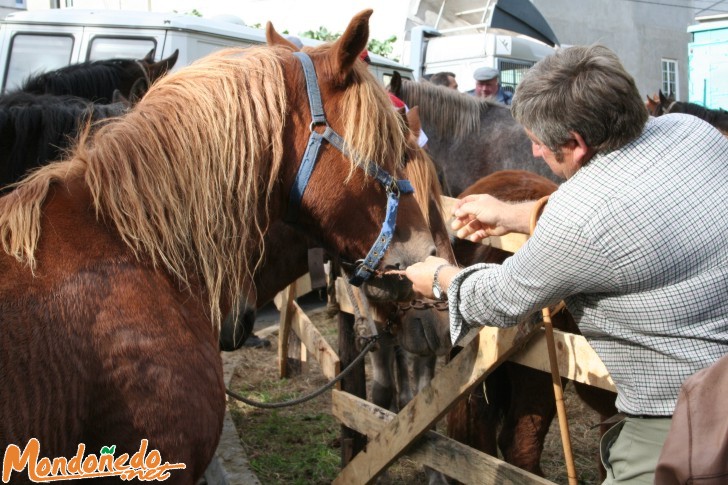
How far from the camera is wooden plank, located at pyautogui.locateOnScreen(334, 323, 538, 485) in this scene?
2.77 meters

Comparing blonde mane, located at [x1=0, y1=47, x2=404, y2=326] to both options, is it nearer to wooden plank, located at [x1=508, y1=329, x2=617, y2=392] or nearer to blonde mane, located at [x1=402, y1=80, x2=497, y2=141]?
wooden plank, located at [x1=508, y1=329, x2=617, y2=392]

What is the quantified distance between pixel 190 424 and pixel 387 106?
119 cm

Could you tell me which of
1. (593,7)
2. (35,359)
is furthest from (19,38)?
(593,7)

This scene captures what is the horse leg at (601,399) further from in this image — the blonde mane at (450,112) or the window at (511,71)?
the window at (511,71)

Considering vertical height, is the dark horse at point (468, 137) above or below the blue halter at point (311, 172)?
below

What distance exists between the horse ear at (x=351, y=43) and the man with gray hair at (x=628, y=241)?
1.76 ft

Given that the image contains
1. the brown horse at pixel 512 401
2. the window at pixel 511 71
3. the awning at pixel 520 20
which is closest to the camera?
the brown horse at pixel 512 401

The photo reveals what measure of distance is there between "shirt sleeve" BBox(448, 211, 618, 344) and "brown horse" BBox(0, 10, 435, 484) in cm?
37

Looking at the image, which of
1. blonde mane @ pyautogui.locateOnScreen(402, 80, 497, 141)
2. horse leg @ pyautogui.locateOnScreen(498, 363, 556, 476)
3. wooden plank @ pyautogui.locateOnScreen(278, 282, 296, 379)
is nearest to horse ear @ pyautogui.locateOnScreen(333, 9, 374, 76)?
horse leg @ pyautogui.locateOnScreen(498, 363, 556, 476)

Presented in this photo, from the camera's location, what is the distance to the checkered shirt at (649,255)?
176 cm

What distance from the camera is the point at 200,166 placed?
204 cm

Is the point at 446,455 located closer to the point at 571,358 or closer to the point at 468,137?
the point at 571,358

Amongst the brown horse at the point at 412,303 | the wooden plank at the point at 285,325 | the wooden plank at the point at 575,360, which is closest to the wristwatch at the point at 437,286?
the brown horse at the point at 412,303

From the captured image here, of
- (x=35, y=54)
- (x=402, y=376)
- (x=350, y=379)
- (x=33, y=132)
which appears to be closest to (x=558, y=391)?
(x=350, y=379)
